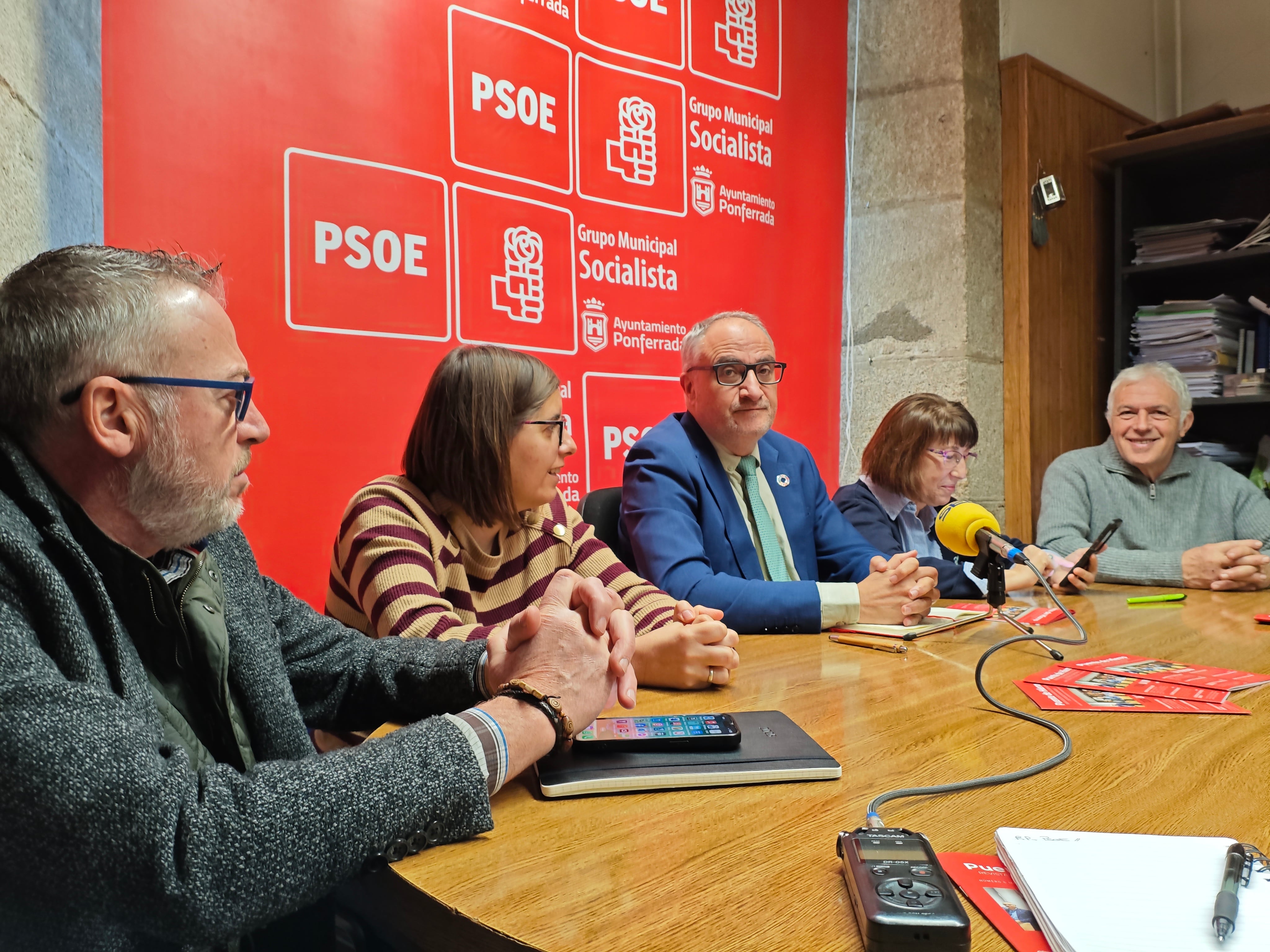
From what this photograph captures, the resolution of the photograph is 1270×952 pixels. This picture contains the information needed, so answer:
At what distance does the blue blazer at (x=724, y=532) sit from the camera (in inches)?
71.1

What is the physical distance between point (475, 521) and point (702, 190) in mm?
1702

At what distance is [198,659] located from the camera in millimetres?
1010

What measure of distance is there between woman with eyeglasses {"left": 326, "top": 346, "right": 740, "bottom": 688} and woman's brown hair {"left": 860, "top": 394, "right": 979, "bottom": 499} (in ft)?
3.69

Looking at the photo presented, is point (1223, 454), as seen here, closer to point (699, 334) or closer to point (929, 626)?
point (699, 334)

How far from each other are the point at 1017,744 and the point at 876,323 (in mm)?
2743

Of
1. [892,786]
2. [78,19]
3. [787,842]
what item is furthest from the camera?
[78,19]

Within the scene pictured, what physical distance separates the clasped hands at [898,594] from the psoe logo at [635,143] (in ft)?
5.26

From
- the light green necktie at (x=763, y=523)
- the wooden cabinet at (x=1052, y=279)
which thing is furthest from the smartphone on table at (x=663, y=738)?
the wooden cabinet at (x=1052, y=279)

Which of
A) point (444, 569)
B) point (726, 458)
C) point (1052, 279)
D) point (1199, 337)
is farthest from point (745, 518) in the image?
point (1199, 337)

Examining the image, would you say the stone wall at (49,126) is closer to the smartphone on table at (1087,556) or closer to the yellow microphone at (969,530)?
the yellow microphone at (969,530)

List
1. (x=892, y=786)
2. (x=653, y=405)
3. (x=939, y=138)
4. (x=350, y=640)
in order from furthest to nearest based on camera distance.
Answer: (x=939, y=138) < (x=653, y=405) < (x=350, y=640) < (x=892, y=786)

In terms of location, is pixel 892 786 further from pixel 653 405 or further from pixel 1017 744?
pixel 653 405

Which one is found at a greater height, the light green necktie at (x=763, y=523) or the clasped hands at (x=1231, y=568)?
the light green necktie at (x=763, y=523)

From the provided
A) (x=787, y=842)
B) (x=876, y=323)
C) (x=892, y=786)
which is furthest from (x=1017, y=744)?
(x=876, y=323)
